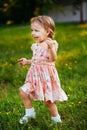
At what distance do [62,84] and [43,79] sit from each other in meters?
2.08

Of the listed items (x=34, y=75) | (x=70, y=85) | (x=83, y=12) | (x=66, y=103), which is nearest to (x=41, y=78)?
(x=34, y=75)

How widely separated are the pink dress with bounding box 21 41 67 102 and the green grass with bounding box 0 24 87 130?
358mm

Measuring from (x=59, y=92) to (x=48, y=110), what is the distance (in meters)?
0.67

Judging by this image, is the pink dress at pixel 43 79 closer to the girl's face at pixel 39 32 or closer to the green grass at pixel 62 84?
the girl's face at pixel 39 32

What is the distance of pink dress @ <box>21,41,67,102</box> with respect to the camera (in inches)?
211

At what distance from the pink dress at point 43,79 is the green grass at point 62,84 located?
0.36 m

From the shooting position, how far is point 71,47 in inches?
437

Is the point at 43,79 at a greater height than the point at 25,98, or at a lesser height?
greater

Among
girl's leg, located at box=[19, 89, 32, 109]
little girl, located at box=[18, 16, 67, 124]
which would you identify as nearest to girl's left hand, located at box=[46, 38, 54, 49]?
little girl, located at box=[18, 16, 67, 124]

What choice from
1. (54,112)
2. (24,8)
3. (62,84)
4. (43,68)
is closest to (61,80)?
(62,84)

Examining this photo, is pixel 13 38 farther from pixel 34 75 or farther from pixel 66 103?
pixel 34 75

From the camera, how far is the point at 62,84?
7.43 metres

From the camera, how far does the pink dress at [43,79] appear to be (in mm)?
5367

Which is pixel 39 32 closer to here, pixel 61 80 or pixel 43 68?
pixel 43 68
